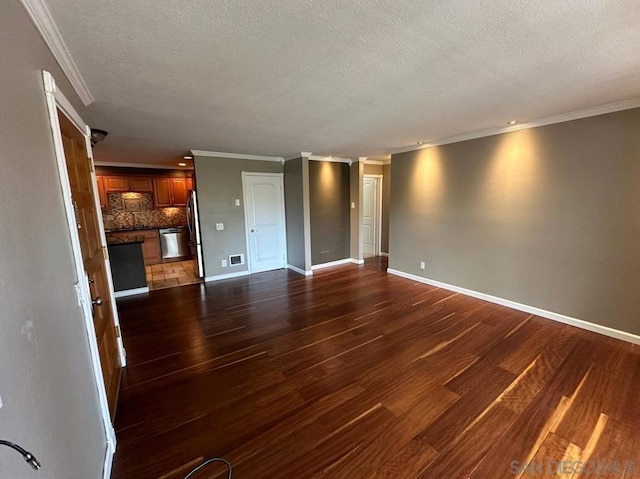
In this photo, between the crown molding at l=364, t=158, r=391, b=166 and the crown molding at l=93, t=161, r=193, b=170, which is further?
the crown molding at l=364, t=158, r=391, b=166

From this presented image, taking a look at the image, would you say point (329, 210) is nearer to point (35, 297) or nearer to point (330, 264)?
point (330, 264)

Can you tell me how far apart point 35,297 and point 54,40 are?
1.37 m

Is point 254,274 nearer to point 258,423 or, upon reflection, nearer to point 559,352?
point 258,423

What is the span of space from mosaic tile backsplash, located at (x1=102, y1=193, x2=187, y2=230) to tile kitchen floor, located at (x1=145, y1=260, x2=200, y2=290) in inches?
42.4

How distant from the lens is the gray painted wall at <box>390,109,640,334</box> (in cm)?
269

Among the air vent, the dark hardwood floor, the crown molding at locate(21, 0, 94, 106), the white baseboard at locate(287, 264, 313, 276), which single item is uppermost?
the crown molding at locate(21, 0, 94, 106)

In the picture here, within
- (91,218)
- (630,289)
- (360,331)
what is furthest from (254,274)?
(630,289)

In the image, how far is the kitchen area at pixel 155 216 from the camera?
5.57 m

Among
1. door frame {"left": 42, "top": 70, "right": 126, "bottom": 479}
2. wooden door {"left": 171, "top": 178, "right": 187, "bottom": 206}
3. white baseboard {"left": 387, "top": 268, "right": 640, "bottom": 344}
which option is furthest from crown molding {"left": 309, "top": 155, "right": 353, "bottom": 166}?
door frame {"left": 42, "top": 70, "right": 126, "bottom": 479}

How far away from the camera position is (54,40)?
54.2 inches

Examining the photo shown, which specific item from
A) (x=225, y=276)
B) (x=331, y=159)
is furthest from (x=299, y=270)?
(x=331, y=159)

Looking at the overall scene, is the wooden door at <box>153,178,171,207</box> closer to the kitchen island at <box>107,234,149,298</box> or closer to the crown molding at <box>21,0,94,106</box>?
the kitchen island at <box>107,234,149,298</box>

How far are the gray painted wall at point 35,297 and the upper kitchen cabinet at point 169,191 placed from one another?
223 inches

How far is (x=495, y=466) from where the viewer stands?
1.52 metres
